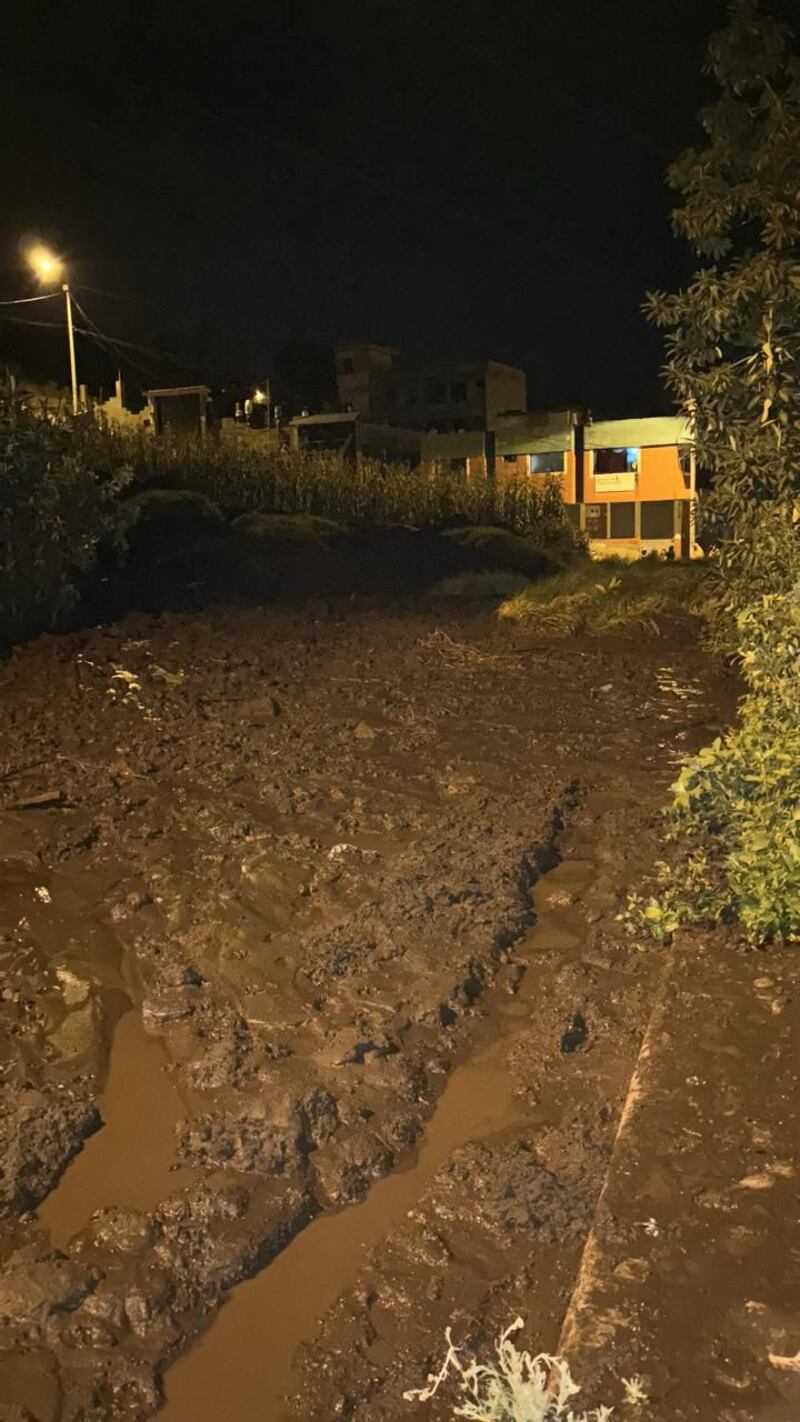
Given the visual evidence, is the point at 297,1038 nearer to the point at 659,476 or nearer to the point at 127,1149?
the point at 127,1149

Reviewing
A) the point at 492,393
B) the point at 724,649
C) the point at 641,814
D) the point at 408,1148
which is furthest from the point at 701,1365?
the point at 492,393

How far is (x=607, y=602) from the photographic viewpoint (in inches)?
508

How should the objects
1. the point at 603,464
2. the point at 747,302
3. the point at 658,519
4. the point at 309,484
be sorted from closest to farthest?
the point at 747,302 → the point at 309,484 → the point at 658,519 → the point at 603,464

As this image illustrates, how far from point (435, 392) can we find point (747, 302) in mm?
34129

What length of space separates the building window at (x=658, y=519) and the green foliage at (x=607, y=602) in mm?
18147

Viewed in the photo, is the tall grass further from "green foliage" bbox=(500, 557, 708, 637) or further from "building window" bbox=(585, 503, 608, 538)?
"building window" bbox=(585, 503, 608, 538)

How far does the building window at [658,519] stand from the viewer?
107ft

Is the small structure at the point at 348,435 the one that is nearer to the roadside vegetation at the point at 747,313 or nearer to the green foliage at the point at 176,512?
the green foliage at the point at 176,512

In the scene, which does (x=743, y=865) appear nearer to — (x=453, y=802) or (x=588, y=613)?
(x=453, y=802)

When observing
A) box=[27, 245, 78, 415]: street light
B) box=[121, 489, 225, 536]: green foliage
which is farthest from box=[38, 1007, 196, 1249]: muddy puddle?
box=[27, 245, 78, 415]: street light

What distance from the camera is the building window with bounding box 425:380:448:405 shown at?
41.8m

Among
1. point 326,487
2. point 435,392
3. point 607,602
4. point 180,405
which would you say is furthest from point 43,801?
point 435,392

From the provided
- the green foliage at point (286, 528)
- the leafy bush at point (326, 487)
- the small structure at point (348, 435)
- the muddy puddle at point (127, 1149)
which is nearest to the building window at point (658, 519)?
the small structure at point (348, 435)

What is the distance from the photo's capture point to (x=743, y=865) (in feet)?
13.3
